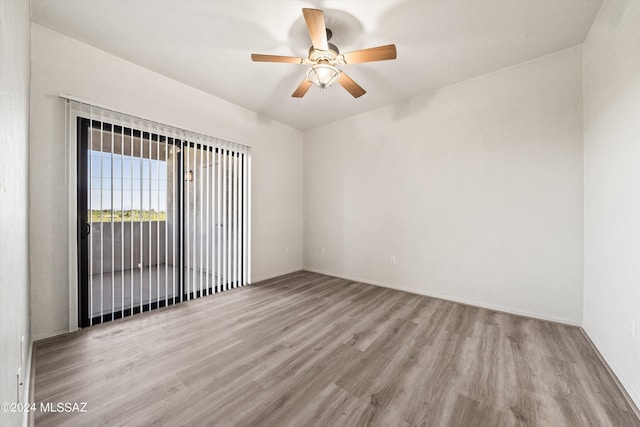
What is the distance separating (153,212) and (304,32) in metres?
2.74

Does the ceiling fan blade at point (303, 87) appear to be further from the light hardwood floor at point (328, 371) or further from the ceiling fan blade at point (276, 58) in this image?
the light hardwood floor at point (328, 371)

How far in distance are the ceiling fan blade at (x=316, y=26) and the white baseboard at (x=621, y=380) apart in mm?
3395

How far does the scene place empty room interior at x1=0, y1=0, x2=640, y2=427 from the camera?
159cm

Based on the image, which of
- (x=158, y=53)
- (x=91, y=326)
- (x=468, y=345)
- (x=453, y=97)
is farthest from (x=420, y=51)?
(x=91, y=326)

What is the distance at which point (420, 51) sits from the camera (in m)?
2.62

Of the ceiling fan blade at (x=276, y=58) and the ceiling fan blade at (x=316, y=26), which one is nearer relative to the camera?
the ceiling fan blade at (x=316, y=26)

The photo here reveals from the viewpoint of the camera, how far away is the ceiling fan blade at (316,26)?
1740 millimetres

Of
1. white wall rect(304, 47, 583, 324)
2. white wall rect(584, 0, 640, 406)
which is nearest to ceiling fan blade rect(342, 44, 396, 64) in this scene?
white wall rect(584, 0, 640, 406)

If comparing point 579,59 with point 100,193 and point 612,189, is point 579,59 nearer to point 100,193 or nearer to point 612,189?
point 612,189

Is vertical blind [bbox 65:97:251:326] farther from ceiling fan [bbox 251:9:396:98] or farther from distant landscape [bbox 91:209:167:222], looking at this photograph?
ceiling fan [bbox 251:9:396:98]

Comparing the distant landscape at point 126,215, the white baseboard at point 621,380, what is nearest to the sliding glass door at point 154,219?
the distant landscape at point 126,215

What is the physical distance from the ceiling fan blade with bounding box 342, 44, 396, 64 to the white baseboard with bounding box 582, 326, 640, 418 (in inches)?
119

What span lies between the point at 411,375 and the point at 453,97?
3469 millimetres

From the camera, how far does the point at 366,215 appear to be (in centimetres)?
422
